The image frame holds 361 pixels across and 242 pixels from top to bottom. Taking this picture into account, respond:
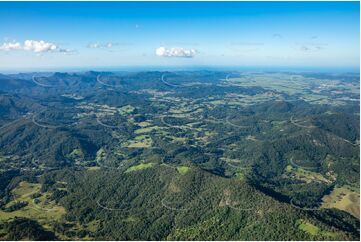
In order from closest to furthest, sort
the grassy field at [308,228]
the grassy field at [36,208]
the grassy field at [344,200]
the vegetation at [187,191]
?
the grassy field at [308,228]
the vegetation at [187,191]
the grassy field at [36,208]
the grassy field at [344,200]

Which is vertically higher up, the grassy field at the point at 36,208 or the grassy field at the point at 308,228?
the grassy field at the point at 308,228

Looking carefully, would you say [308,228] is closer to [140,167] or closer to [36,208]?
[140,167]

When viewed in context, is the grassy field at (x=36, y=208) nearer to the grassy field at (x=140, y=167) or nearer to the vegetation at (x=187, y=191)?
the vegetation at (x=187, y=191)

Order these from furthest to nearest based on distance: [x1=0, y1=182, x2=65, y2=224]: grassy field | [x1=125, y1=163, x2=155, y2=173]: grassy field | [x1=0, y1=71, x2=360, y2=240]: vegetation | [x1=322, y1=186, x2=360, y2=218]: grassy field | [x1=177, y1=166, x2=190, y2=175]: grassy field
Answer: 1. [x1=125, y1=163, x2=155, y2=173]: grassy field
2. [x1=177, y1=166, x2=190, y2=175]: grassy field
3. [x1=322, y1=186, x2=360, y2=218]: grassy field
4. [x1=0, y1=182, x2=65, y2=224]: grassy field
5. [x1=0, y1=71, x2=360, y2=240]: vegetation

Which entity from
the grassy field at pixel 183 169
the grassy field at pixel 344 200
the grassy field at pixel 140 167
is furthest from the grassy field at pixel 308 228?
the grassy field at pixel 140 167

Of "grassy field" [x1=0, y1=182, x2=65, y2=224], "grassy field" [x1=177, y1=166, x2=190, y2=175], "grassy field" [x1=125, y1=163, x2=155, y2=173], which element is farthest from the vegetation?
"grassy field" [x1=125, y1=163, x2=155, y2=173]

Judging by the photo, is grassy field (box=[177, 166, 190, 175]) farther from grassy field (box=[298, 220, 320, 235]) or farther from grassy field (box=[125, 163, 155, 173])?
grassy field (box=[298, 220, 320, 235])

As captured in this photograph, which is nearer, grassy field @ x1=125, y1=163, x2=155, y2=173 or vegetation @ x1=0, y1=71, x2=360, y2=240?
vegetation @ x1=0, y1=71, x2=360, y2=240

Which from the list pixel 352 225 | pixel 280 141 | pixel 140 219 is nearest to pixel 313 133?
pixel 280 141

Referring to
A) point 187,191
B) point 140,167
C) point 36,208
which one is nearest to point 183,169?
point 187,191
